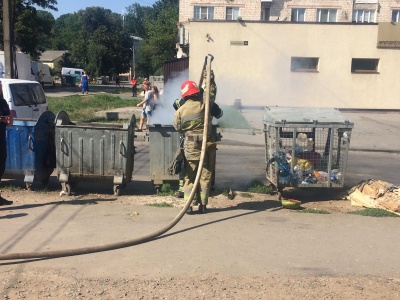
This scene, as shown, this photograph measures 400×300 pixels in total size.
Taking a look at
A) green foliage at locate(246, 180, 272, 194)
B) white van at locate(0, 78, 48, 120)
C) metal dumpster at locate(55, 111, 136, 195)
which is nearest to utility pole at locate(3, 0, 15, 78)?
white van at locate(0, 78, 48, 120)

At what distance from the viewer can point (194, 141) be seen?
653cm

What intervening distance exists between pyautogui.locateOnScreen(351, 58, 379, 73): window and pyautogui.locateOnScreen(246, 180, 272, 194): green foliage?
18215 millimetres

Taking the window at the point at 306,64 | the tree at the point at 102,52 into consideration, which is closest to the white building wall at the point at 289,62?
the window at the point at 306,64

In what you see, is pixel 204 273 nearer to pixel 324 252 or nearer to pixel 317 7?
pixel 324 252

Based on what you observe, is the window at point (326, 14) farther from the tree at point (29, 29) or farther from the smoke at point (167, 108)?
the smoke at point (167, 108)

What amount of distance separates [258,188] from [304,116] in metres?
1.52

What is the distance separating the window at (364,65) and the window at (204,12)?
15720 mm

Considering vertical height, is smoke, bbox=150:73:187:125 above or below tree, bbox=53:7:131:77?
below

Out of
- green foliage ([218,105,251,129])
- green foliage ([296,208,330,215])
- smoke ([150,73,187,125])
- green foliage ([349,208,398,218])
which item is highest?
smoke ([150,73,187,125])

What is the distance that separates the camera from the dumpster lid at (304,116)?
7.17 meters

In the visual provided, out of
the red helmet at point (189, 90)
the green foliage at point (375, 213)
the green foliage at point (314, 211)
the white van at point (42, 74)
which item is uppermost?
the white van at point (42, 74)

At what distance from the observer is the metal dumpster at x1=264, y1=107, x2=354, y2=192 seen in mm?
7180

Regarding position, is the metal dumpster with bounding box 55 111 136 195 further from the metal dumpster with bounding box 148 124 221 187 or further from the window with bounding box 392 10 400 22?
the window with bounding box 392 10 400 22

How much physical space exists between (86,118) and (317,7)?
24165 millimetres
